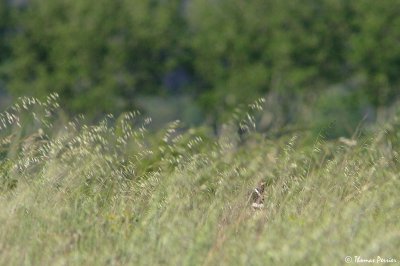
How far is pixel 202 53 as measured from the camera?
60.6 metres

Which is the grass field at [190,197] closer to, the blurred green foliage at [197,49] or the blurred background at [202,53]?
the blurred background at [202,53]

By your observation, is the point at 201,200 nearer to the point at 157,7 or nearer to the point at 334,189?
the point at 334,189

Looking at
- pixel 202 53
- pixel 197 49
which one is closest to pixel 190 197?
pixel 202 53

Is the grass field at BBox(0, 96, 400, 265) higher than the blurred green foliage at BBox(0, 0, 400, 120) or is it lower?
higher

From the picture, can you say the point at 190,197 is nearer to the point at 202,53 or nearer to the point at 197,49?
the point at 202,53

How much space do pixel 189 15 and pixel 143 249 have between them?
5811cm

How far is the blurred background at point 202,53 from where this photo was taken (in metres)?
54.8

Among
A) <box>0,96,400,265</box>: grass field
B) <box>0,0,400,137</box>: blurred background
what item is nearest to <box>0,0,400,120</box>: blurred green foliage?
<box>0,0,400,137</box>: blurred background

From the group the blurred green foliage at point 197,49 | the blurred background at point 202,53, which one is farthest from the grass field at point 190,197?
the blurred green foliage at point 197,49

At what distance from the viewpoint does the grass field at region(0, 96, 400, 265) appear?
555cm

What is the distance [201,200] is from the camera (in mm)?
6332

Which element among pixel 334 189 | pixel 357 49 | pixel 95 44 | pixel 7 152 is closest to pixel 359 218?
pixel 334 189

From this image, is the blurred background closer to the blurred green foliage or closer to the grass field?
the blurred green foliage

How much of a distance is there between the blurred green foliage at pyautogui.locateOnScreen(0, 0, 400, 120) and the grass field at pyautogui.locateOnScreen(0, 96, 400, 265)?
4656 centimetres
